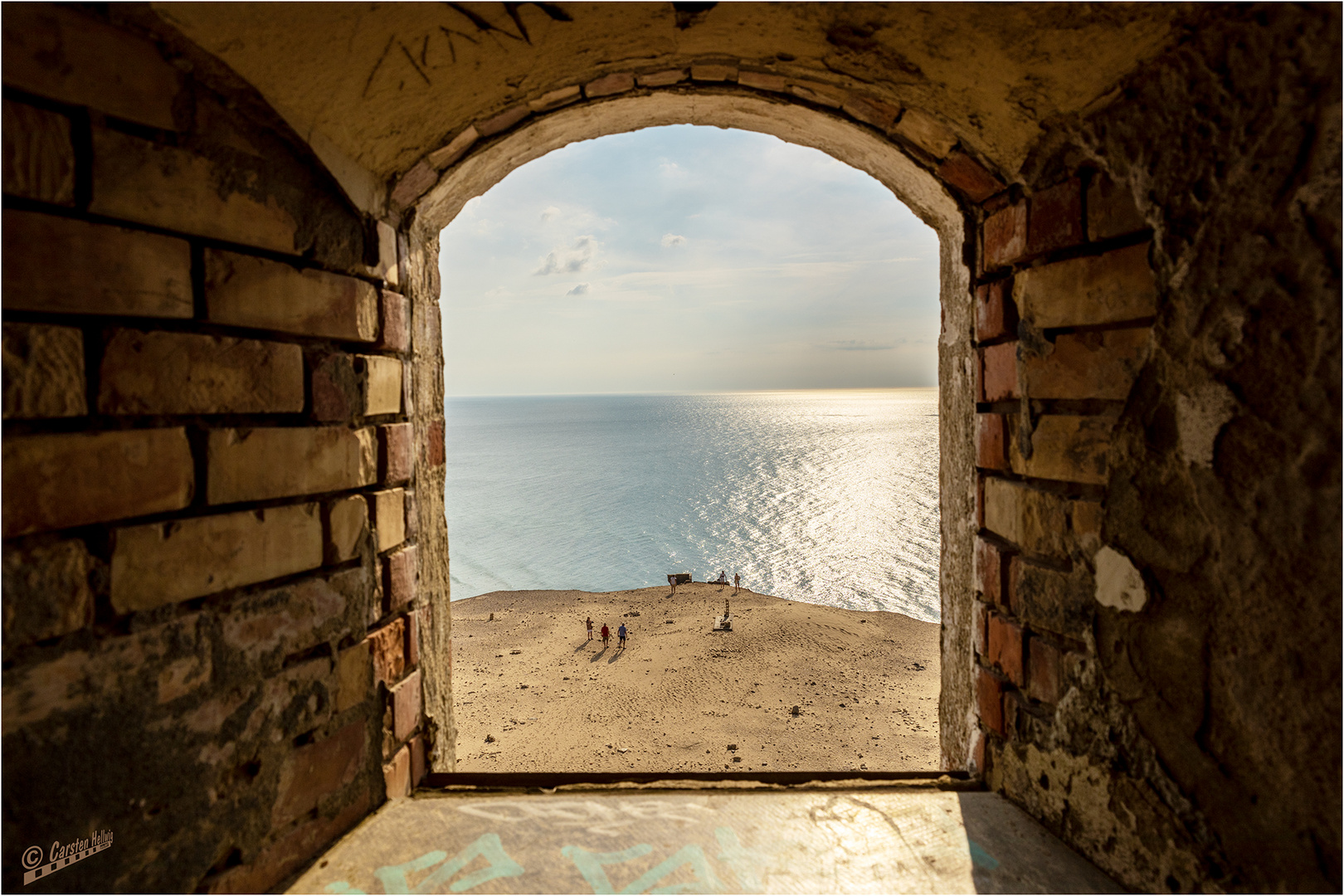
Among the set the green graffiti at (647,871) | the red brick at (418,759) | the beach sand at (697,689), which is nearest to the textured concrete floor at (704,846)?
the green graffiti at (647,871)

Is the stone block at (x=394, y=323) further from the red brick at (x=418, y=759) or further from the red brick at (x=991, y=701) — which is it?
the red brick at (x=991, y=701)

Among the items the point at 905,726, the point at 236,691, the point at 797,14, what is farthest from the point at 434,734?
the point at 905,726

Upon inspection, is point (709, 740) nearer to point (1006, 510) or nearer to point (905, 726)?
point (905, 726)

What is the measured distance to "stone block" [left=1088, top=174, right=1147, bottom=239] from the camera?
4.26 ft

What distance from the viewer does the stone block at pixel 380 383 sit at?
5.31 ft

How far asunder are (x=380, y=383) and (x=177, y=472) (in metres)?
0.57

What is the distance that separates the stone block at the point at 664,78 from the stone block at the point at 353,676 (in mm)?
1734

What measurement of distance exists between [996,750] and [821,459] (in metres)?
59.9

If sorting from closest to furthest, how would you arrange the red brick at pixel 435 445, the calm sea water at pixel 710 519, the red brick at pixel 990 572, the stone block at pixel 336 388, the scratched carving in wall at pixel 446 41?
the scratched carving in wall at pixel 446 41
the stone block at pixel 336 388
the red brick at pixel 990 572
the red brick at pixel 435 445
the calm sea water at pixel 710 519

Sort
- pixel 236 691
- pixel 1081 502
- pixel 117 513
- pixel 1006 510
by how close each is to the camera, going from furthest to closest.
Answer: pixel 1006 510, pixel 1081 502, pixel 236 691, pixel 117 513

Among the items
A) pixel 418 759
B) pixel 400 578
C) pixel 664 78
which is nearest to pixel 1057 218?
pixel 664 78

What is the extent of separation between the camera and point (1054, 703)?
5.01 ft

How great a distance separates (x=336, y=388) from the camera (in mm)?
1526

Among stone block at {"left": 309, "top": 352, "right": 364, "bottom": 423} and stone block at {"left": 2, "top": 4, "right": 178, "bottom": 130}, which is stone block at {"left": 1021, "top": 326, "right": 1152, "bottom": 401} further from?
stone block at {"left": 2, "top": 4, "right": 178, "bottom": 130}
